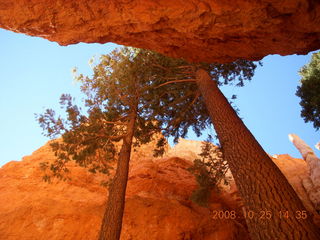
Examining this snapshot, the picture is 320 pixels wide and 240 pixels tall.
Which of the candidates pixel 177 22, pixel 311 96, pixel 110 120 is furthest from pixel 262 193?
pixel 311 96

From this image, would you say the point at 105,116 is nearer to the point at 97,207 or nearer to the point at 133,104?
the point at 133,104

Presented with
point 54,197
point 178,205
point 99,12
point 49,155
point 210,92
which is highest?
point 49,155

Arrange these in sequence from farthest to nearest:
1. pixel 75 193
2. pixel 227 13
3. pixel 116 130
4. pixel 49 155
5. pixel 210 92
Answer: pixel 49 155, pixel 75 193, pixel 116 130, pixel 210 92, pixel 227 13

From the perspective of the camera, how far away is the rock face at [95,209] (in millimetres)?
9125

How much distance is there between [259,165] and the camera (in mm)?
4625

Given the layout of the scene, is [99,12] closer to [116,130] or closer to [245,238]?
[116,130]

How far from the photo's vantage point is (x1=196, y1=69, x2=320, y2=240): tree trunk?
137 inches

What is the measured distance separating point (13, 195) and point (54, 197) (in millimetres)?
2359

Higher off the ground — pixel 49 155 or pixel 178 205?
pixel 49 155

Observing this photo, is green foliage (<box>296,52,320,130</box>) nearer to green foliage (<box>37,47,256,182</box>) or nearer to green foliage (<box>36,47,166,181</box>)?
green foliage (<box>37,47,256,182</box>)

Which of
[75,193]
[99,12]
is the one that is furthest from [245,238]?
[99,12]

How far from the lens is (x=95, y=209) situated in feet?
32.6

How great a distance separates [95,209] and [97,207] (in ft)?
0.66

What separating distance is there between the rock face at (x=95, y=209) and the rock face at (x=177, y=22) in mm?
8271
